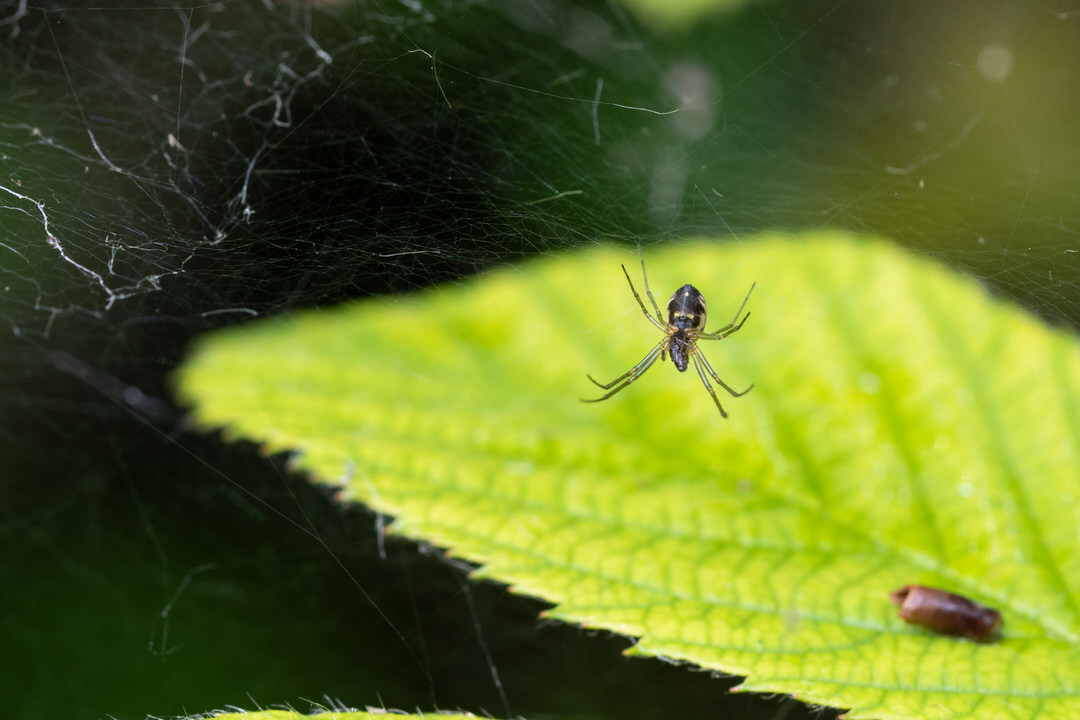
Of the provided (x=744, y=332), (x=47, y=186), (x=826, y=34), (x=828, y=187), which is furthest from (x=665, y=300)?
(x=826, y=34)

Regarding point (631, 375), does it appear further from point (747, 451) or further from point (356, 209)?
point (356, 209)

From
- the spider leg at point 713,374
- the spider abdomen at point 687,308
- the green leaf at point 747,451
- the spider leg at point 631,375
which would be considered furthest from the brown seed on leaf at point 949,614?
the spider leg at point 631,375

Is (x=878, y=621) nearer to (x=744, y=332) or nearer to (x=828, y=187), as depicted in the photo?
(x=744, y=332)

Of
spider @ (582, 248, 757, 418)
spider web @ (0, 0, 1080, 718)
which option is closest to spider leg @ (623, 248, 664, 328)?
spider @ (582, 248, 757, 418)

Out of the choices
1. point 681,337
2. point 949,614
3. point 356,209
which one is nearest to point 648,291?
point 681,337

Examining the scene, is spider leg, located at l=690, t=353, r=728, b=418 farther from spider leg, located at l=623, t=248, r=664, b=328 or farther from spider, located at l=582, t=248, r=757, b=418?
spider leg, located at l=623, t=248, r=664, b=328
